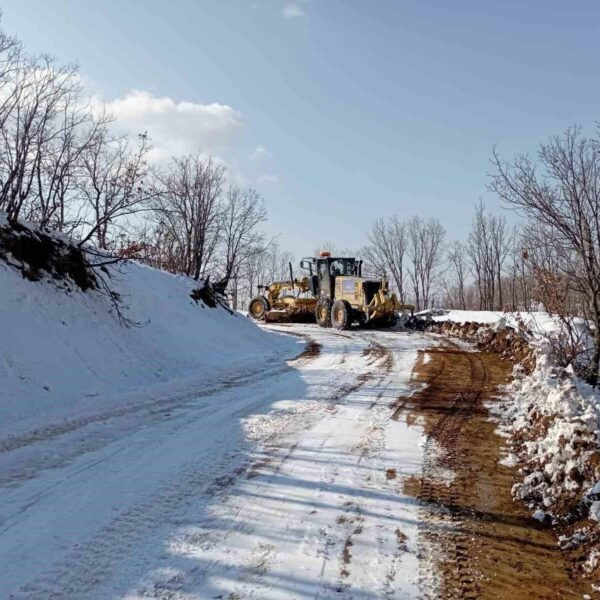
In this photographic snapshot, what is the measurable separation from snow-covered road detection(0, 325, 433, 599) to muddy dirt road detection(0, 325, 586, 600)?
1 centimetres

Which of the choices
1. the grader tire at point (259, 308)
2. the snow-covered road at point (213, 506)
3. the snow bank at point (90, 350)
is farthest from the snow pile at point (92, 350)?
the grader tire at point (259, 308)

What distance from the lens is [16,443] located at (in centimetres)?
558

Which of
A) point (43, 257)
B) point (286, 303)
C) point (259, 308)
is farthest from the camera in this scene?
point (259, 308)

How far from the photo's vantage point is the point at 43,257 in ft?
33.5

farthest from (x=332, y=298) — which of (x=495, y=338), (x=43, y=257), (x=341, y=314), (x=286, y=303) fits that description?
(x=43, y=257)

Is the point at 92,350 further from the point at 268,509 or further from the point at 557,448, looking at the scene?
the point at 557,448

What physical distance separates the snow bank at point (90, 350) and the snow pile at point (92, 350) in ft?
0.05

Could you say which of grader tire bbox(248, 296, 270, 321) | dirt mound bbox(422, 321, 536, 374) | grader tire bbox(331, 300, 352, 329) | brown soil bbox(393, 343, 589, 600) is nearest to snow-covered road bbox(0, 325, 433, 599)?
brown soil bbox(393, 343, 589, 600)

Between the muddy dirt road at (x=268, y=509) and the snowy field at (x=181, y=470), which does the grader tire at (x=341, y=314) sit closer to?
the snowy field at (x=181, y=470)

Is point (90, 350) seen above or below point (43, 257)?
below

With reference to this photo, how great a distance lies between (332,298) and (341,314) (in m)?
2.07

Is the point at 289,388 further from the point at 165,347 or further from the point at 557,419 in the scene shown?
the point at 557,419

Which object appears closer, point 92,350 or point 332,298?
point 92,350

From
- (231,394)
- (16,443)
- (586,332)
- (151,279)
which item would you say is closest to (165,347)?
(231,394)
